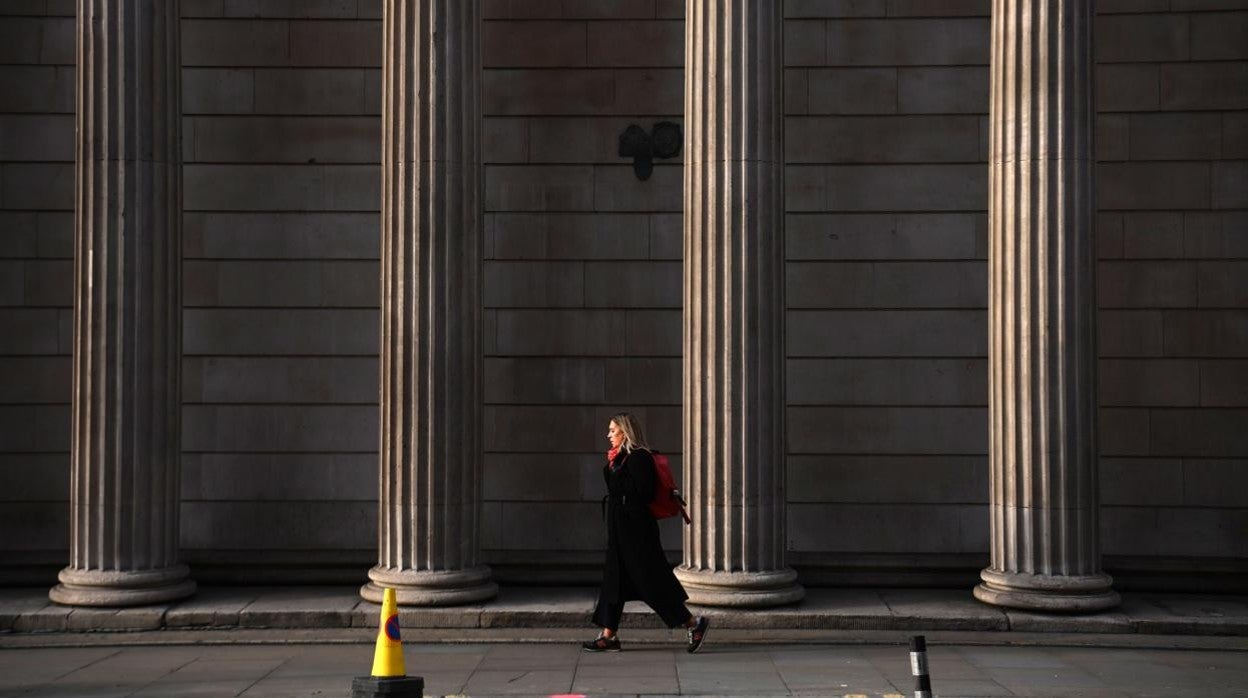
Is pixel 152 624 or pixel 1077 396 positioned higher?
pixel 1077 396

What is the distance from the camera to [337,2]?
15352 millimetres

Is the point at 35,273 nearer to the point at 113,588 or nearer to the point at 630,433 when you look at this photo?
the point at 113,588

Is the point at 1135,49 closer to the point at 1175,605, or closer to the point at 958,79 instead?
the point at 958,79

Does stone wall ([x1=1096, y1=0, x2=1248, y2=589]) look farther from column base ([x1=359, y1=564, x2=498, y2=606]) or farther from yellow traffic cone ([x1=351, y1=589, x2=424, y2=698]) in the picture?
yellow traffic cone ([x1=351, y1=589, x2=424, y2=698])

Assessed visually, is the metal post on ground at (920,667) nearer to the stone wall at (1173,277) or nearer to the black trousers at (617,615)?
the black trousers at (617,615)

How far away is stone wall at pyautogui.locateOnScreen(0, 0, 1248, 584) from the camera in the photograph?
1515 centimetres

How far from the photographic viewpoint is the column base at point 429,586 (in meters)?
13.0

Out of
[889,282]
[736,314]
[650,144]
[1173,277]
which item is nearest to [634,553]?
[736,314]

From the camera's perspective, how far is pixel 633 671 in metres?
10.7

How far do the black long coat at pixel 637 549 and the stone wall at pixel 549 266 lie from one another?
3624mm

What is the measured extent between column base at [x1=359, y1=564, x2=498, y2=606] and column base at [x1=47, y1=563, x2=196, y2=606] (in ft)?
6.81

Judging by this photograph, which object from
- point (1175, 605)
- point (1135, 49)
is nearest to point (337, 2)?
point (1135, 49)

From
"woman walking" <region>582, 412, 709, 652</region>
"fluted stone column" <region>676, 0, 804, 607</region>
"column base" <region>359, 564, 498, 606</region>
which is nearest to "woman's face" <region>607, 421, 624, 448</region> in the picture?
"woman walking" <region>582, 412, 709, 652</region>

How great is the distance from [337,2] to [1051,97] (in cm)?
819
